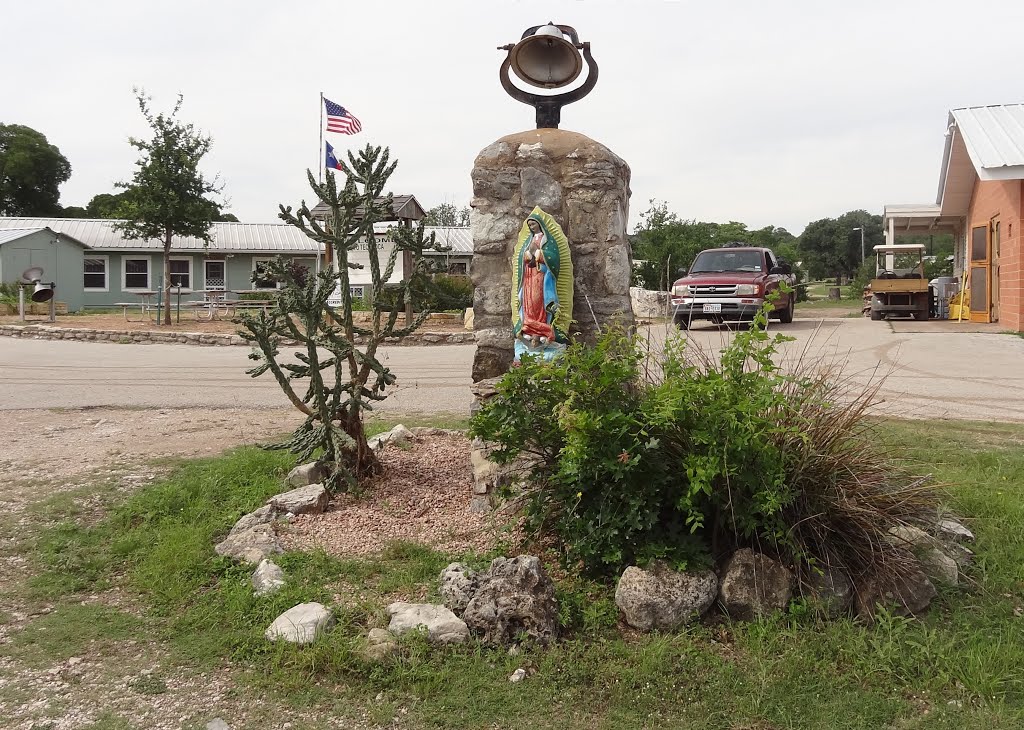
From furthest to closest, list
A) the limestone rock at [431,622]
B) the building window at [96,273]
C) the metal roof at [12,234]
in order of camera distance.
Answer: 1. the building window at [96,273]
2. the metal roof at [12,234]
3. the limestone rock at [431,622]

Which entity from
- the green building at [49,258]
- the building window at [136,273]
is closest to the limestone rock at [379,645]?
the green building at [49,258]

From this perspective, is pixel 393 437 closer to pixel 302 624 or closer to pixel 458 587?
pixel 458 587

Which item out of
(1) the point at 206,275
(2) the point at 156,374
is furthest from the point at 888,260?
(1) the point at 206,275

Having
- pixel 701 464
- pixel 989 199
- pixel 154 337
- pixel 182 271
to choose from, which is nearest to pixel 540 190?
pixel 701 464

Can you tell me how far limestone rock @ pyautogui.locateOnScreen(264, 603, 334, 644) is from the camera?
356 cm

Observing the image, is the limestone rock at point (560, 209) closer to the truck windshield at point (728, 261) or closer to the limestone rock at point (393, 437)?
the limestone rock at point (393, 437)

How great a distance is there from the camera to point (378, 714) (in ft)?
10.2

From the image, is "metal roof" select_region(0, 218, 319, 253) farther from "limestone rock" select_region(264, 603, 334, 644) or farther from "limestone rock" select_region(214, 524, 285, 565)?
"limestone rock" select_region(264, 603, 334, 644)

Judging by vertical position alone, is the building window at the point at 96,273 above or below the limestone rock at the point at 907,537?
above

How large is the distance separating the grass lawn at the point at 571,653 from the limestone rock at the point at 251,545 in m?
0.11

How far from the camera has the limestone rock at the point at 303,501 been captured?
5008 millimetres

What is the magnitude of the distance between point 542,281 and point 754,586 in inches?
100

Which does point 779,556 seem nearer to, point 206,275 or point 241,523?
point 241,523

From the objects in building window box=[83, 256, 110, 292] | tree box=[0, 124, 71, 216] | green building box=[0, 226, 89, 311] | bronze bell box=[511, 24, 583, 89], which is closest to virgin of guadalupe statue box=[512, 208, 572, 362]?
bronze bell box=[511, 24, 583, 89]
